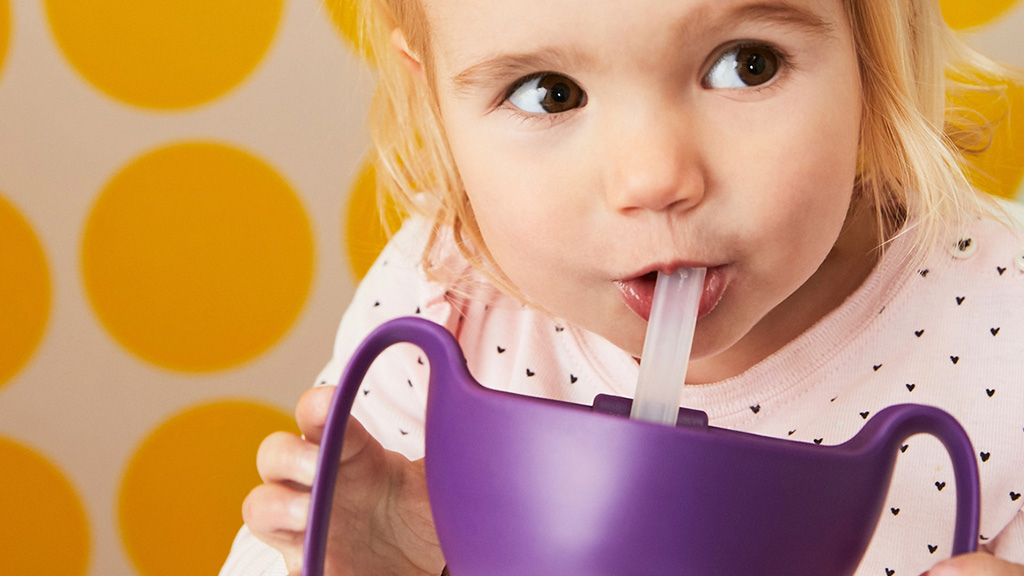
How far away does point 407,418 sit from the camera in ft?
2.69

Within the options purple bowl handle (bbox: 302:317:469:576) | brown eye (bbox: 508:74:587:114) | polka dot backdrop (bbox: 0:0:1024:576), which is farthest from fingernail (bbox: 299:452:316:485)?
polka dot backdrop (bbox: 0:0:1024:576)

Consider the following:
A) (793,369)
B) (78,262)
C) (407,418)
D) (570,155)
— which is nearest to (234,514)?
(78,262)

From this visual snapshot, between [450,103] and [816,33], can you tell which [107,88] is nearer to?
[450,103]

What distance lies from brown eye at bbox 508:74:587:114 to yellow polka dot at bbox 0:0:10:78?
0.81 m

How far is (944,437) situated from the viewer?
15.0 inches

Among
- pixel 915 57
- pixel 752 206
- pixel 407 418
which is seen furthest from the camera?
pixel 407 418

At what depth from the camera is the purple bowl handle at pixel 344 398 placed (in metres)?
0.41

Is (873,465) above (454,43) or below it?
below

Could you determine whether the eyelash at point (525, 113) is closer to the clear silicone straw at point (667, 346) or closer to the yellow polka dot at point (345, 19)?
the clear silicone straw at point (667, 346)

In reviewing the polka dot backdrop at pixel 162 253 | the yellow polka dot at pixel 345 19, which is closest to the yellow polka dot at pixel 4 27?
the polka dot backdrop at pixel 162 253

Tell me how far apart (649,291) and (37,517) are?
954mm

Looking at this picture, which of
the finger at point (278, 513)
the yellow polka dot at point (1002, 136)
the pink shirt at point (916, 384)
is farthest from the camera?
the yellow polka dot at point (1002, 136)

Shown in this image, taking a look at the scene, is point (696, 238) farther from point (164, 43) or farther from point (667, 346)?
point (164, 43)

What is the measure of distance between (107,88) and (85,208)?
0.14m
